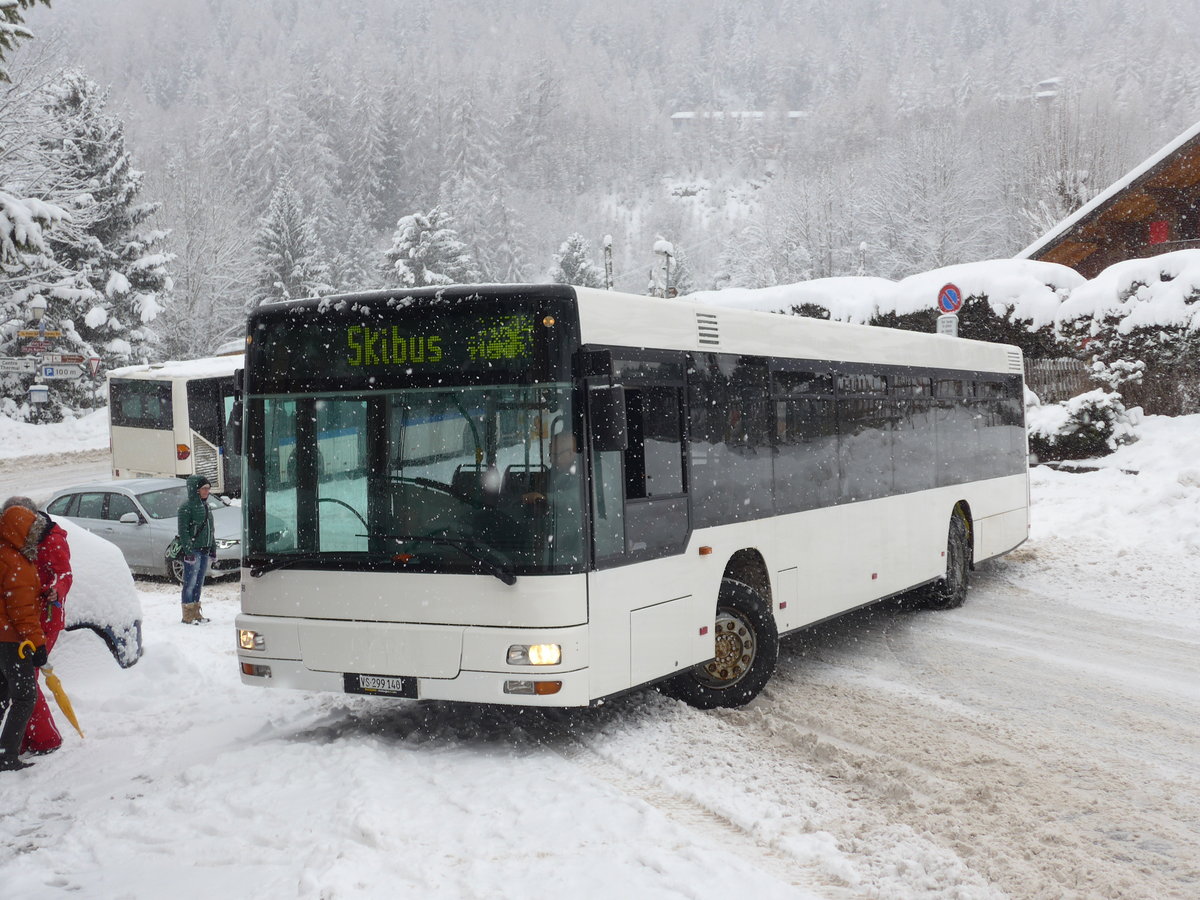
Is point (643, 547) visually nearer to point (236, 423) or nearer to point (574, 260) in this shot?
point (236, 423)

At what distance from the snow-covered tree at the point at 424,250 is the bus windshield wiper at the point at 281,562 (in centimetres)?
5526

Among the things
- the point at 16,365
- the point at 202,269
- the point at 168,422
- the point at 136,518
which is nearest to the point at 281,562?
the point at 16,365

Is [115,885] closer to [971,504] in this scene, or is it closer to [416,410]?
[416,410]

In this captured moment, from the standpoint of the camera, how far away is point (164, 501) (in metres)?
17.2

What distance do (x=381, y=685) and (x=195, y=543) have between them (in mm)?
7220

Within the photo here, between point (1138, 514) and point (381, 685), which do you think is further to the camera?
point (1138, 514)

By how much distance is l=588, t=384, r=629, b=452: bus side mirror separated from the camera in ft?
21.9

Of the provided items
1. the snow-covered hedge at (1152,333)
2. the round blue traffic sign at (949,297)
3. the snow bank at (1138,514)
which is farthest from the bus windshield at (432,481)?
Result: the snow-covered hedge at (1152,333)

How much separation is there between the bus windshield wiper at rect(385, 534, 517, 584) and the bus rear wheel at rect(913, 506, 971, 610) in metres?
7.54

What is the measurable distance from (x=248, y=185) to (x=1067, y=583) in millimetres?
87851

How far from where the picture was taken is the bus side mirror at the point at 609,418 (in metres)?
6.67

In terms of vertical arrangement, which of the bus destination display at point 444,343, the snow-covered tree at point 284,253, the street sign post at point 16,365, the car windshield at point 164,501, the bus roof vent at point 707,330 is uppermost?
the snow-covered tree at point 284,253

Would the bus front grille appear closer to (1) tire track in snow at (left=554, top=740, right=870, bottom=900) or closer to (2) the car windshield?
(2) the car windshield

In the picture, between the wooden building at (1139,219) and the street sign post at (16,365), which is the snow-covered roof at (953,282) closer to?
the wooden building at (1139,219)
